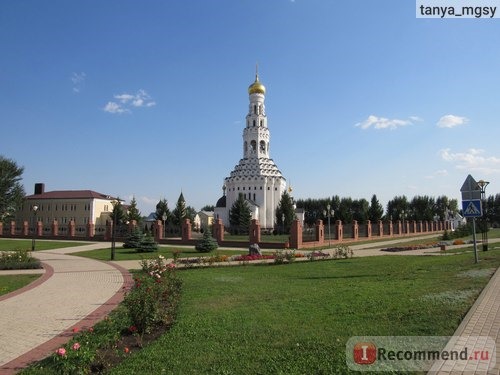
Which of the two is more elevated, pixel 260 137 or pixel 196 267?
pixel 260 137

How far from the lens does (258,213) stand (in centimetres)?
7150

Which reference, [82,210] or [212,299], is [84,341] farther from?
[82,210]

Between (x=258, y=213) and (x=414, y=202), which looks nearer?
(x=258, y=213)

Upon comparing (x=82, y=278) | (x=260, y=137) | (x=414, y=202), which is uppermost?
(x=260, y=137)

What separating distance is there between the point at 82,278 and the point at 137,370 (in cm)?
1102

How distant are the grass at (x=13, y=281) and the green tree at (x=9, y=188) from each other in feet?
164

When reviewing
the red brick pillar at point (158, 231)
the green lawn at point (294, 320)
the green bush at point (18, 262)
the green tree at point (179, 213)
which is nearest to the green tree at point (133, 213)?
the green tree at point (179, 213)

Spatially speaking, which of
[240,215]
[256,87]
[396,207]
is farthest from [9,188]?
[396,207]

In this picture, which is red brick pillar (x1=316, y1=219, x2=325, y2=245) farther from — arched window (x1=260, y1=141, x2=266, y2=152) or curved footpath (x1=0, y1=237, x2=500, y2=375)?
arched window (x1=260, y1=141, x2=266, y2=152)

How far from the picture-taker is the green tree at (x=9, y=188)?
58250mm

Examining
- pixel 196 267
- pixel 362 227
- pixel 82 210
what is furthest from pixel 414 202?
pixel 196 267

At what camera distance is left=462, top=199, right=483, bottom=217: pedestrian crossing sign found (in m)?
14.5

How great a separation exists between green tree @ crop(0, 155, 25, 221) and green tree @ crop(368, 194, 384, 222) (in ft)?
188

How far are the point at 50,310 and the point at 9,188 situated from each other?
2316 inches
